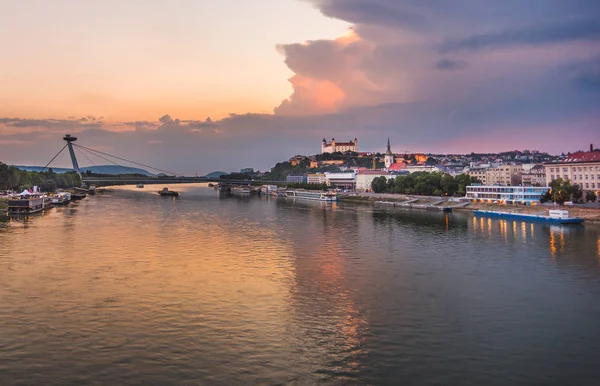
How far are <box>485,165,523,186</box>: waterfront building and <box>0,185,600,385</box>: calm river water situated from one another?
50998 millimetres

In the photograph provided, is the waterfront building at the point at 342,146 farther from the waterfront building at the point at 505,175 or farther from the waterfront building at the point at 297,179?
the waterfront building at the point at 505,175

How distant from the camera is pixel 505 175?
72812 millimetres

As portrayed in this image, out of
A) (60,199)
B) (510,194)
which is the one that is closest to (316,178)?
(60,199)

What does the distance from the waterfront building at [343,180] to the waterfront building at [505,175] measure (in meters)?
30.4

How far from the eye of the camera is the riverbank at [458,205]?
113 ft

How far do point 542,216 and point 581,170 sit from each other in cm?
1286

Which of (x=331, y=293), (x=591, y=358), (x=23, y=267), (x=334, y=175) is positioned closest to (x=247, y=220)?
(x=23, y=267)

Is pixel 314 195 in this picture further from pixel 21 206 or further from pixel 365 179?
pixel 21 206

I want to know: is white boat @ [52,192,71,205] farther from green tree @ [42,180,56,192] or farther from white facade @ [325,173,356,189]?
white facade @ [325,173,356,189]

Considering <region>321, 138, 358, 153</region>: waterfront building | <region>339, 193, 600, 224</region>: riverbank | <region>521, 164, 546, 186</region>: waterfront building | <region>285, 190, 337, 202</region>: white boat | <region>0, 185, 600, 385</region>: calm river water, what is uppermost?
<region>321, 138, 358, 153</region>: waterfront building

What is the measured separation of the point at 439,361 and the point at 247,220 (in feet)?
92.9

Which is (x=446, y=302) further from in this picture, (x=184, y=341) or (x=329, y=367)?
(x=184, y=341)

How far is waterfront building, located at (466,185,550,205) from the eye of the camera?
4294cm

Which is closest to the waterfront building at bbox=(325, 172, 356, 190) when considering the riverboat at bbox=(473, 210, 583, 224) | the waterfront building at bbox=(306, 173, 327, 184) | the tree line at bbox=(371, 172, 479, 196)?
the waterfront building at bbox=(306, 173, 327, 184)
